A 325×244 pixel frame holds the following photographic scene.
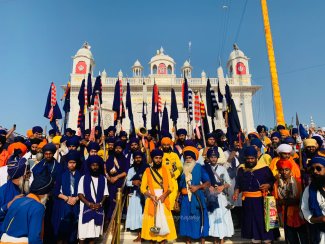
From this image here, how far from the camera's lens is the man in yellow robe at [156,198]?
12.4 feet

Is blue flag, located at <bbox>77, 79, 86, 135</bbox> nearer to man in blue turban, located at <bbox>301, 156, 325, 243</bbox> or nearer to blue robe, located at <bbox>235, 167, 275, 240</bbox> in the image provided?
blue robe, located at <bbox>235, 167, 275, 240</bbox>

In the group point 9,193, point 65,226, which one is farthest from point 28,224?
point 65,226

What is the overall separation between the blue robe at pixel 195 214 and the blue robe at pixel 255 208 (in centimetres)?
66

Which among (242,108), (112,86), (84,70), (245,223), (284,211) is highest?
(84,70)

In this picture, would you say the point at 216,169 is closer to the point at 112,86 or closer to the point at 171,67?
the point at 112,86

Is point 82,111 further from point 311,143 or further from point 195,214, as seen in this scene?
point 311,143

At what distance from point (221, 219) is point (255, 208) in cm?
69

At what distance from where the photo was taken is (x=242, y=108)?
29859 millimetres

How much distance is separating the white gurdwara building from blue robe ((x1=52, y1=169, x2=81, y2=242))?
23.1m

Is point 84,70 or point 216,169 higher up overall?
point 84,70

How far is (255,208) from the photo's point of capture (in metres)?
3.83

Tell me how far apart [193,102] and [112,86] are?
19.3m

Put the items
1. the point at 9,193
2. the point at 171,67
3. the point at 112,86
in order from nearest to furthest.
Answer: the point at 9,193, the point at 112,86, the point at 171,67

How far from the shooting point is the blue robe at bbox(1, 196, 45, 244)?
2.14 metres
